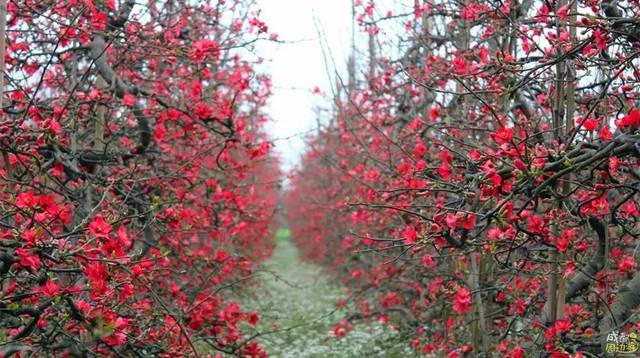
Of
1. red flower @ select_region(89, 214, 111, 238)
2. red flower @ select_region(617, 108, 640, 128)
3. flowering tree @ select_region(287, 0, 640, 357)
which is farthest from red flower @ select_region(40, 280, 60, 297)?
red flower @ select_region(617, 108, 640, 128)

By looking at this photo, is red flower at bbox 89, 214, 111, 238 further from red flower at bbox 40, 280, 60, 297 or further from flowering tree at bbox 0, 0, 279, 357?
red flower at bbox 40, 280, 60, 297

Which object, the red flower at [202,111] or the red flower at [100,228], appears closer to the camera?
the red flower at [100,228]

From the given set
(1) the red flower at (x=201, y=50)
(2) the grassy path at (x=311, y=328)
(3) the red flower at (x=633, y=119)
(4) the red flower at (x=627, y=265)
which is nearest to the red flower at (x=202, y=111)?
(1) the red flower at (x=201, y=50)

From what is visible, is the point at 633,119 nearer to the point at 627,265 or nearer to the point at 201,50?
the point at 627,265

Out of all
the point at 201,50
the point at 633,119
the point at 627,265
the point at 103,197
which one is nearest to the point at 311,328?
the point at 201,50

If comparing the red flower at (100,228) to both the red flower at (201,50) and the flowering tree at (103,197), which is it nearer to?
the flowering tree at (103,197)

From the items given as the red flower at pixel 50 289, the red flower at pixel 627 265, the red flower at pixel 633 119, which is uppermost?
the red flower at pixel 633 119

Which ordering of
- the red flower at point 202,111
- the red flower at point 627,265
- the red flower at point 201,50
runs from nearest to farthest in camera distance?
the red flower at point 627,265 < the red flower at point 201,50 < the red flower at point 202,111

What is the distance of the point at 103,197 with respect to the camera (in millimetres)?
3424

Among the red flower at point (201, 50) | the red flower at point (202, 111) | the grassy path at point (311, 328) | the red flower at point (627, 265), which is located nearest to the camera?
the red flower at point (627, 265)

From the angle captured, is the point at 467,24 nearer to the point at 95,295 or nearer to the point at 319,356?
the point at 95,295

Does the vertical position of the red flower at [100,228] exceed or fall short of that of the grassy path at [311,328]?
it falls short

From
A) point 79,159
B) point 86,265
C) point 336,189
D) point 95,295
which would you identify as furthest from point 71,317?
point 336,189

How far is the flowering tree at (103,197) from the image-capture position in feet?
10.3
